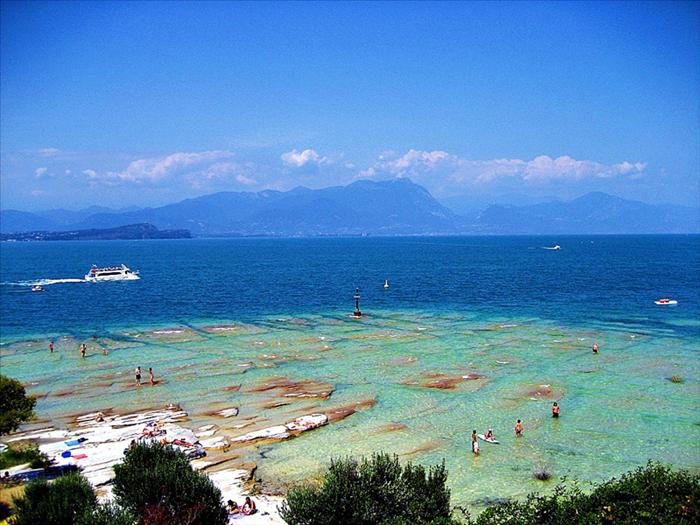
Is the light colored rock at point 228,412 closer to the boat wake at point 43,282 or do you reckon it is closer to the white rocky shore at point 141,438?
the white rocky shore at point 141,438

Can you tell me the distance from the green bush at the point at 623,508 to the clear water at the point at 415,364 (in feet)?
27.0

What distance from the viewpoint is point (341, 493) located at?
→ 71.2ft

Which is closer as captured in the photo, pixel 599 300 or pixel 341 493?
pixel 341 493

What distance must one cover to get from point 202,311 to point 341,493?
75644mm

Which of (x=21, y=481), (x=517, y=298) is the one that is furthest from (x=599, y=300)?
(x=21, y=481)

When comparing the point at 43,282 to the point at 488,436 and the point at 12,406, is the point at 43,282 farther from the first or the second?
the point at 488,436

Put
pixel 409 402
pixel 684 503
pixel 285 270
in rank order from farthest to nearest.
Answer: pixel 285 270
pixel 409 402
pixel 684 503

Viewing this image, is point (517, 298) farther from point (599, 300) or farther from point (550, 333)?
point (550, 333)

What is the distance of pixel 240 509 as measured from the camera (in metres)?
27.4

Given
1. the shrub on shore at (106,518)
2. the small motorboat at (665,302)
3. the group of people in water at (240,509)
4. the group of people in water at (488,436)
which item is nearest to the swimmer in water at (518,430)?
the group of people in water at (488,436)

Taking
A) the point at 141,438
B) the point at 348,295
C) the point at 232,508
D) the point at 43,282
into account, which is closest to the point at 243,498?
the point at 232,508

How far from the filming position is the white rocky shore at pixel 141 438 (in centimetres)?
2941

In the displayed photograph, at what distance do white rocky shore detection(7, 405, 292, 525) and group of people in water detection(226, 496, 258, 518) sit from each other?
0.95ft

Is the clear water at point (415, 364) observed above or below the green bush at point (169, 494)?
below
